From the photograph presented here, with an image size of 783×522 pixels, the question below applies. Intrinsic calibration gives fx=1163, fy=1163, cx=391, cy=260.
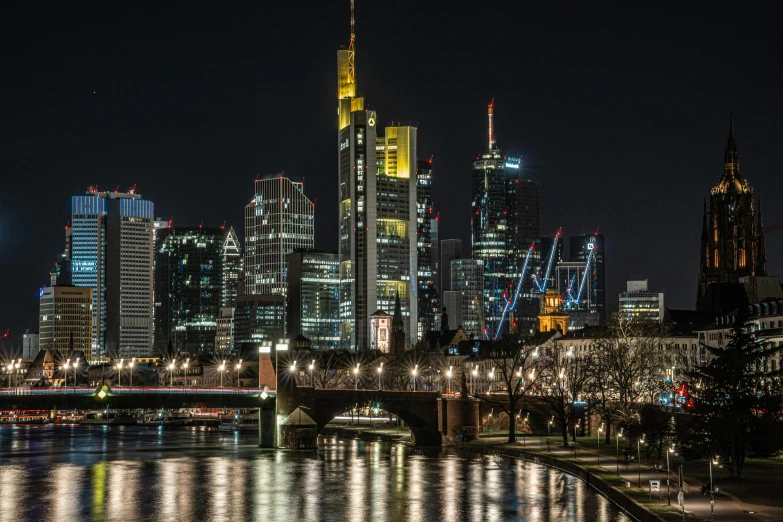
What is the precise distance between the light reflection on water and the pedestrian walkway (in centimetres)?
355

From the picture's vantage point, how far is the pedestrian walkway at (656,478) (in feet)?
236

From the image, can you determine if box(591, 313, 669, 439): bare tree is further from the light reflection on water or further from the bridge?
the bridge

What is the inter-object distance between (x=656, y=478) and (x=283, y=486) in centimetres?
3361

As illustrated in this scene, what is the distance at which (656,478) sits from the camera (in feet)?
303

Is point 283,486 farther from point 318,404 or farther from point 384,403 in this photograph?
point 384,403

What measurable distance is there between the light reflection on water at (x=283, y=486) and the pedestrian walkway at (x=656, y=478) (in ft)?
11.6

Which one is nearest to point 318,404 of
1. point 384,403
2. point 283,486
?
point 384,403

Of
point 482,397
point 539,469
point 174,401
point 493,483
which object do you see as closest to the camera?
point 493,483

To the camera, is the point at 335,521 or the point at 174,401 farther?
the point at 174,401

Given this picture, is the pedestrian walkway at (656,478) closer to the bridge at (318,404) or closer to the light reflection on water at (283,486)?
the light reflection on water at (283,486)

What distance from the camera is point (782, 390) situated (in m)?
103

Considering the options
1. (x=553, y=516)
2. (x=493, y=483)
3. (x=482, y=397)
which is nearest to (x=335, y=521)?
(x=553, y=516)

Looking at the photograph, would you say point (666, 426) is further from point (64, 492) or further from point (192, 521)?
point (64, 492)

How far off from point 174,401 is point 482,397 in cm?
4212
